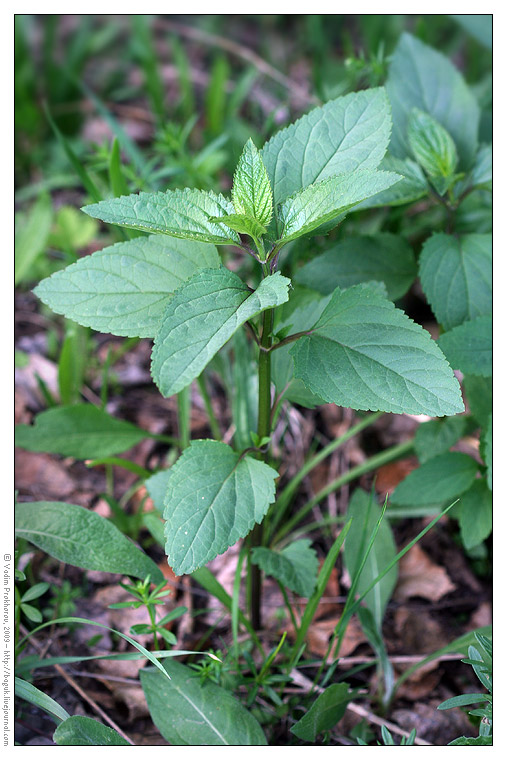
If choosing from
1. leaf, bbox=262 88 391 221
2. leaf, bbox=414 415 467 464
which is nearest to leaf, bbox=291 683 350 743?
leaf, bbox=414 415 467 464

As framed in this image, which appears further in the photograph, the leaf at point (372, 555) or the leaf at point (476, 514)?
the leaf at point (372, 555)

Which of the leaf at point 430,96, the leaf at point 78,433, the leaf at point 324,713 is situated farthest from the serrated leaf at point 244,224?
the leaf at point 324,713

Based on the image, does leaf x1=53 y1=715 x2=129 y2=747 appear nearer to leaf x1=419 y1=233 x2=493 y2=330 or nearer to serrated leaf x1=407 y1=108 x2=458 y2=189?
leaf x1=419 y1=233 x2=493 y2=330

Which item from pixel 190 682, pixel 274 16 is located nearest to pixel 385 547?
pixel 190 682

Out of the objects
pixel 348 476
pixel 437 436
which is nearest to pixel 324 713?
pixel 348 476

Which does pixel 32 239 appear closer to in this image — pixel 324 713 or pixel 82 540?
pixel 82 540

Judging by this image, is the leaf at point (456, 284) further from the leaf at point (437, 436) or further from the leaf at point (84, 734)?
the leaf at point (84, 734)
